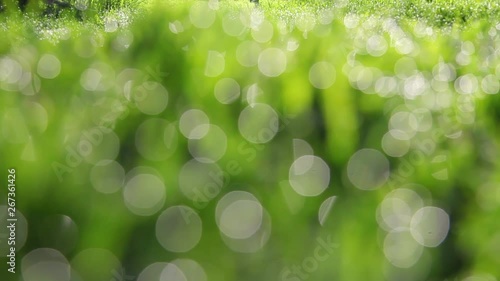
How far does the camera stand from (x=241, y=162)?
111 centimetres

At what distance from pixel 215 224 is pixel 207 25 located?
0.90 metres

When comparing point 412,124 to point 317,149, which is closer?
point 317,149

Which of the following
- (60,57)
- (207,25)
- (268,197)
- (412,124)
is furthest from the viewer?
(207,25)

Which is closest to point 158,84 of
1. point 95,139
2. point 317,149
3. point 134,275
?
point 95,139

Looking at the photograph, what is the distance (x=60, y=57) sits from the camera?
141 cm

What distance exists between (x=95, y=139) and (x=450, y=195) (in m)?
0.61

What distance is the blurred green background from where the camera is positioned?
96cm

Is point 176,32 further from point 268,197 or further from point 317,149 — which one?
point 268,197

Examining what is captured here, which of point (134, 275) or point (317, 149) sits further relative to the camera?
point (317, 149)

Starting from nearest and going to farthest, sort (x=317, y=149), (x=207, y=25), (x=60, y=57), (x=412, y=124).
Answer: (x=317, y=149) → (x=412, y=124) → (x=60, y=57) → (x=207, y=25)

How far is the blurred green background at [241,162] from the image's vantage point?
961 millimetres

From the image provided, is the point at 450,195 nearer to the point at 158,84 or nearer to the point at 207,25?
the point at 158,84

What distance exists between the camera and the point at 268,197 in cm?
Result: 105

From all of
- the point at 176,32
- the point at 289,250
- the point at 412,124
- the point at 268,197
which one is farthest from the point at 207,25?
the point at 289,250
